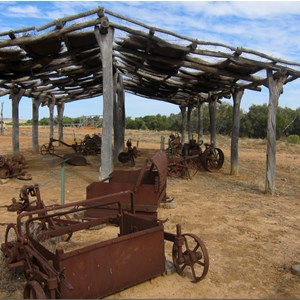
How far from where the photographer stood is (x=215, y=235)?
5.83m

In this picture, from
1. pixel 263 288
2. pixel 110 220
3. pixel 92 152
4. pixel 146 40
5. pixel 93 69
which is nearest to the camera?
pixel 263 288

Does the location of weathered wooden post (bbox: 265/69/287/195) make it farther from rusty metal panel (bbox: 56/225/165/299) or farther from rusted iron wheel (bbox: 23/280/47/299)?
rusted iron wheel (bbox: 23/280/47/299)

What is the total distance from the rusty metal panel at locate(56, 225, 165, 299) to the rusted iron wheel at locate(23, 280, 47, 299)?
0.62ft

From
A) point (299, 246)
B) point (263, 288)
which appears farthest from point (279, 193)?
point (263, 288)

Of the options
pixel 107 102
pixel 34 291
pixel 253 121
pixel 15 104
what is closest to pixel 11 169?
pixel 107 102

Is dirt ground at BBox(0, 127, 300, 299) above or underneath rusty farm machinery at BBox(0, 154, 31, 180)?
underneath

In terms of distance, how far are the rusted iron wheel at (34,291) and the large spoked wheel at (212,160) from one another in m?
10.7

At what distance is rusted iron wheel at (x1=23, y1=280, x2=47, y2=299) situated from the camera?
3.10m

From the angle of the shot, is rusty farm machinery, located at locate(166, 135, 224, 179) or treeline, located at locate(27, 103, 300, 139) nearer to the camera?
rusty farm machinery, located at locate(166, 135, 224, 179)

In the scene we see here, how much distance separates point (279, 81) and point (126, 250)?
23.9 ft

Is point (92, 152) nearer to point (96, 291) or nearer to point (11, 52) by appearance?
point (11, 52)

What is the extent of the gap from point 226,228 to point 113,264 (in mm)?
3114

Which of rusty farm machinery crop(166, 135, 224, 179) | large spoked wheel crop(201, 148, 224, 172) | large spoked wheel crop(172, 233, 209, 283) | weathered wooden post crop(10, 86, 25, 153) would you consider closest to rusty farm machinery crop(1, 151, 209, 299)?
large spoked wheel crop(172, 233, 209, 283)

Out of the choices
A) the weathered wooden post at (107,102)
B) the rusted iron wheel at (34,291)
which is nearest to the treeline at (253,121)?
the weathered wooden post at (107,102)
